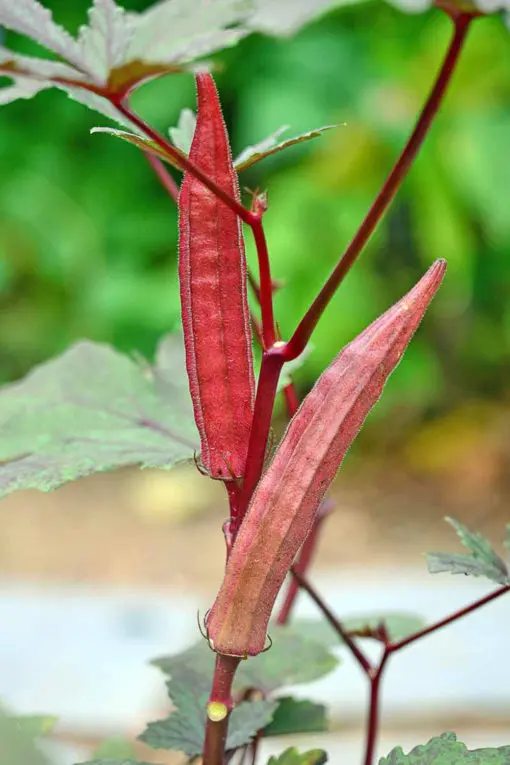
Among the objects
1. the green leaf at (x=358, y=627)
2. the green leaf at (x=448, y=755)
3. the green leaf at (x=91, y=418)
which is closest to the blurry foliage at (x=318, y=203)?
the green leaf at (x=358, y=627)

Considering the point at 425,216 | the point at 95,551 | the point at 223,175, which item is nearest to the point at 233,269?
the point at 223,175

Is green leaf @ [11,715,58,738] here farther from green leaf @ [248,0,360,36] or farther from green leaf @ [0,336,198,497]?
green leaf @ [248,0,360,36]

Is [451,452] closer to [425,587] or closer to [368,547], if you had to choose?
[368,547]

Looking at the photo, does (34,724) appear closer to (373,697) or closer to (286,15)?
(373,697)

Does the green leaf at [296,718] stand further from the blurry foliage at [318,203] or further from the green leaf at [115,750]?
the blurry foliage at [318,203]

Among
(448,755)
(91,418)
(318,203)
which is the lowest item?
(448,755)

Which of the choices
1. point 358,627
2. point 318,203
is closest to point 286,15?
point 358,627

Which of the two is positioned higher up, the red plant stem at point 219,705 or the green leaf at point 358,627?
the green leaf at point 358,627
